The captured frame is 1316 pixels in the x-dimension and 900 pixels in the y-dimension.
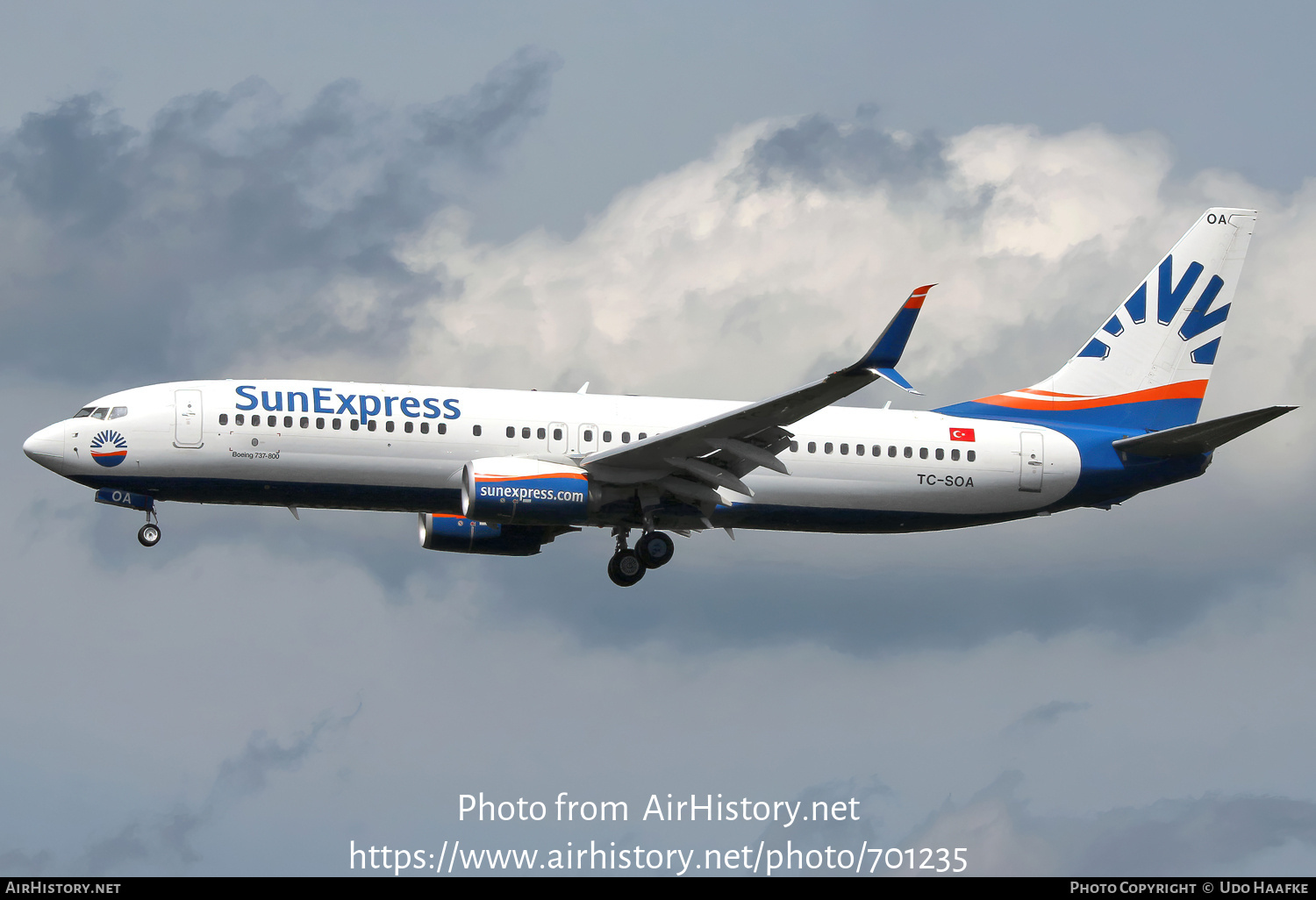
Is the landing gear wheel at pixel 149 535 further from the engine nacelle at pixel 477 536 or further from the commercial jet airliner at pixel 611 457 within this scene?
the engine nacelle at pixel 477 536

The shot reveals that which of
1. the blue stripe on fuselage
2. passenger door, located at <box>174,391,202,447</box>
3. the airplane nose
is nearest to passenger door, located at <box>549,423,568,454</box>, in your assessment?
passenger door, located at <box>174,391,202,447</box>

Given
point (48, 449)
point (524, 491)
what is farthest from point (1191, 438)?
point (48, 449)

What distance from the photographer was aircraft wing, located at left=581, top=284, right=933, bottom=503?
137ft

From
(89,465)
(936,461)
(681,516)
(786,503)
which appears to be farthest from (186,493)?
(936,461)

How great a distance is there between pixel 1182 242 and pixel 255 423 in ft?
98.0

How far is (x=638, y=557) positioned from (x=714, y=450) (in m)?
4.89

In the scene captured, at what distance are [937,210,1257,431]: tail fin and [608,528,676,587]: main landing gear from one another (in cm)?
1180

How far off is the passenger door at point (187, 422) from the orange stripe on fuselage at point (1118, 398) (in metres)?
23.1

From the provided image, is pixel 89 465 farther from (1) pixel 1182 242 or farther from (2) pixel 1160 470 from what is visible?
(1) pixel 1182 242

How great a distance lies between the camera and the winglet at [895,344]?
36.5 meters

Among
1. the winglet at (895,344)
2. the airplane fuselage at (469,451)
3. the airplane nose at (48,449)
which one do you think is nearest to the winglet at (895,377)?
the winglet at (895,344)

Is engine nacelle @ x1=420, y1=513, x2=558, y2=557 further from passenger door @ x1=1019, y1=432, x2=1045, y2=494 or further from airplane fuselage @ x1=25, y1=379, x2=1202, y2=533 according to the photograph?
passenger door @ x1=1019, y1=432, x2=1045, y2=494

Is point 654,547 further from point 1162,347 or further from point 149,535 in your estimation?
point 1162,347

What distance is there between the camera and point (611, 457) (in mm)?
44438
